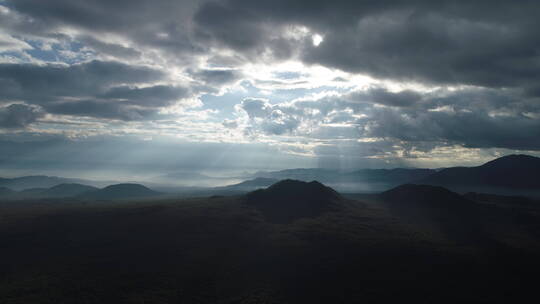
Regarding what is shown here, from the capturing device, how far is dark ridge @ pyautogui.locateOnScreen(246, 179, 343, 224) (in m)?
128

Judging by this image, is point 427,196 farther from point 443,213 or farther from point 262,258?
point 262,258

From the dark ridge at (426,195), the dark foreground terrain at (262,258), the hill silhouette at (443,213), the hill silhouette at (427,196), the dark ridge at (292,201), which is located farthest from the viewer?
the dark ridge at (426,195)

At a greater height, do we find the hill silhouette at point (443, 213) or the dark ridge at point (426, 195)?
the dark ridge at point (426, 195)

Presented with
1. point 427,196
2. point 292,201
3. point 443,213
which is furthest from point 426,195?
point 292,201

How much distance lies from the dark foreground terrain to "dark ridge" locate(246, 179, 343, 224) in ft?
9.71

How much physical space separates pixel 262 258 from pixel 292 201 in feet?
269

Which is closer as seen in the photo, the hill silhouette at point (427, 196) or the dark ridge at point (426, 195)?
the hill silhouette at point (427, 196)

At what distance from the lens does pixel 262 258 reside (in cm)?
6712

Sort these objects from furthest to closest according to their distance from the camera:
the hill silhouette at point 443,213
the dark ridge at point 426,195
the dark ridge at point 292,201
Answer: the dark ridge at point 426,195, the dark ridge at point 292,201, the hill silhouette at point 443,213

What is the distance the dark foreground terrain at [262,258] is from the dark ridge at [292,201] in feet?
9.71

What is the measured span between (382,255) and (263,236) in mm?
34917

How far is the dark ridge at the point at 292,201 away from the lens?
128250 millimetres

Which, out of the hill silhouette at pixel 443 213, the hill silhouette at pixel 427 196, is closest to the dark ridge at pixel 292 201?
the hill silhouette at pixel 443 213

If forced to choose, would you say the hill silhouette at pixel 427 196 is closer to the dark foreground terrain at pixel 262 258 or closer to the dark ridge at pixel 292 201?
the dark foreground terrain at pixel 262 258
